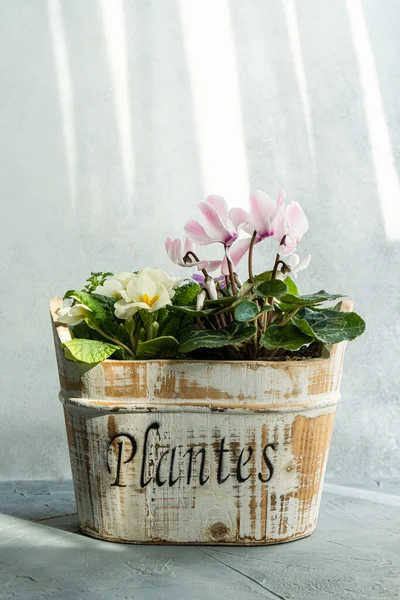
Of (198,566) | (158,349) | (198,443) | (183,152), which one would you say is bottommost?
(198,566)

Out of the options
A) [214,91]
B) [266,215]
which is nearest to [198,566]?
[266,215]

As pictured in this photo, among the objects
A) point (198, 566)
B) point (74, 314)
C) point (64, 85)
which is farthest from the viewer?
point (64, 85)

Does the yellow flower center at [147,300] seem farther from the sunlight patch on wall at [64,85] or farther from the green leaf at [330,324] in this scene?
the sunlight patch on wall at [64,85]

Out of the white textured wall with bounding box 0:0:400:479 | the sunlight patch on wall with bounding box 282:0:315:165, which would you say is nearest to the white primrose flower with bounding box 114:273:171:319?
the white textured wall with bounding box 0:0:400:479

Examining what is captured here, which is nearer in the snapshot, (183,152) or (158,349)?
(158,349)

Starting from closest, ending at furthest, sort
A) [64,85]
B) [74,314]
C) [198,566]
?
[198,566] → [74,314] → [64,85]

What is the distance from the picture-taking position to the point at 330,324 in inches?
48.0

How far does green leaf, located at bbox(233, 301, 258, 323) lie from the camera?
1148mm

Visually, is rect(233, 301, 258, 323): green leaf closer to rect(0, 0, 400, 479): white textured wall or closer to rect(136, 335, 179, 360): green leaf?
rect(136, 335, 179, 360): green leaf

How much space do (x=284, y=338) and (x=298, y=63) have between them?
100 centimetres

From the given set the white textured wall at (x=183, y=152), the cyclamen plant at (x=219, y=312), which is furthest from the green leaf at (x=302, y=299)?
the white textured wall at (x=183, y=152)

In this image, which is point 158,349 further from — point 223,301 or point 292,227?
point 292,227

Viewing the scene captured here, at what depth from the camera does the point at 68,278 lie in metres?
1.90

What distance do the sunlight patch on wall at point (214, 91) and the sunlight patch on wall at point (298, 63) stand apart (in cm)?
15
